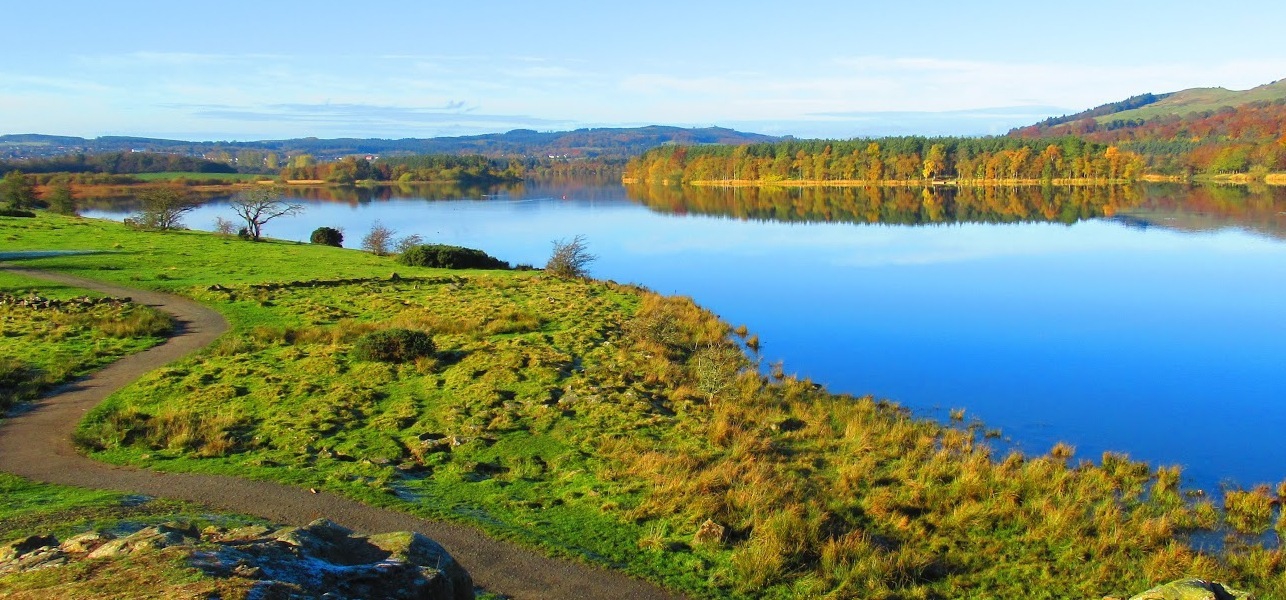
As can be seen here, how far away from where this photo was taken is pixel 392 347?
2081cm

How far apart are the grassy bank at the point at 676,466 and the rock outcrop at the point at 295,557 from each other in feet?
11.7

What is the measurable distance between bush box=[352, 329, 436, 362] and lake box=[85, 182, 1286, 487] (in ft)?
35.6

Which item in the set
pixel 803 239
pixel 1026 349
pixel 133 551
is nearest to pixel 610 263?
pixel 803 239

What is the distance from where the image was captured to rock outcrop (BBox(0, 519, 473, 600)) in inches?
243

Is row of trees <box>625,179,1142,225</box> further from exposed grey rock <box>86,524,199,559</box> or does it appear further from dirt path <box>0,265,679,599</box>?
exposed grey rock <box>86,524,199,559</box>

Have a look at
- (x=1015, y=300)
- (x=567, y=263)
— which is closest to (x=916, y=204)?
(x=1015, y=300)

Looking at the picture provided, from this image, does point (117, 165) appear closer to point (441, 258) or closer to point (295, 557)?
point (441, 258)

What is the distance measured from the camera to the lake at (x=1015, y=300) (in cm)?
2008

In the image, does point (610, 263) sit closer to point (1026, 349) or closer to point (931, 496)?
point (1026, 349)

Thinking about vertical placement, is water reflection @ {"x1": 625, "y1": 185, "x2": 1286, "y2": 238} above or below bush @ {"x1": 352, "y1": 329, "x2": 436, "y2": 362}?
above

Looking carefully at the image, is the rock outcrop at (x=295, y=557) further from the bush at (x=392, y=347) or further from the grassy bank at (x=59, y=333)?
the bush at (x=392, y=347)

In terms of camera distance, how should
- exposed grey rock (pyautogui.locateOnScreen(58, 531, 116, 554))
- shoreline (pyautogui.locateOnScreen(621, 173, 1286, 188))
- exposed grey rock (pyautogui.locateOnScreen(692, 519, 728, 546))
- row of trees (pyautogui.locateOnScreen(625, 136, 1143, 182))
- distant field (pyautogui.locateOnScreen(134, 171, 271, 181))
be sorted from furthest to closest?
distant field (pyautogui.locateOnScreen(134, 171, 271, 181)) < row of trees (pyautogui.locateOnScreen(625, 136, 1143, 182)) < shoreline (pyautogui.locateOnScreen(621, 173, 1286, 188)) < exposed grey rock (pyautogui.locateOnScreen(692, 519, 728, 546)) < exposed grey rock (pyautogui.locateOnScreen(58, 531, 116, 554))

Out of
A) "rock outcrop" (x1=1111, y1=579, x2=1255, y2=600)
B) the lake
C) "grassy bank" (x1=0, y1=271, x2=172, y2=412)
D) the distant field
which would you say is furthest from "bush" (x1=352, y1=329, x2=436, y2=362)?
the distant field

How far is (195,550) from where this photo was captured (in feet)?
20.8
